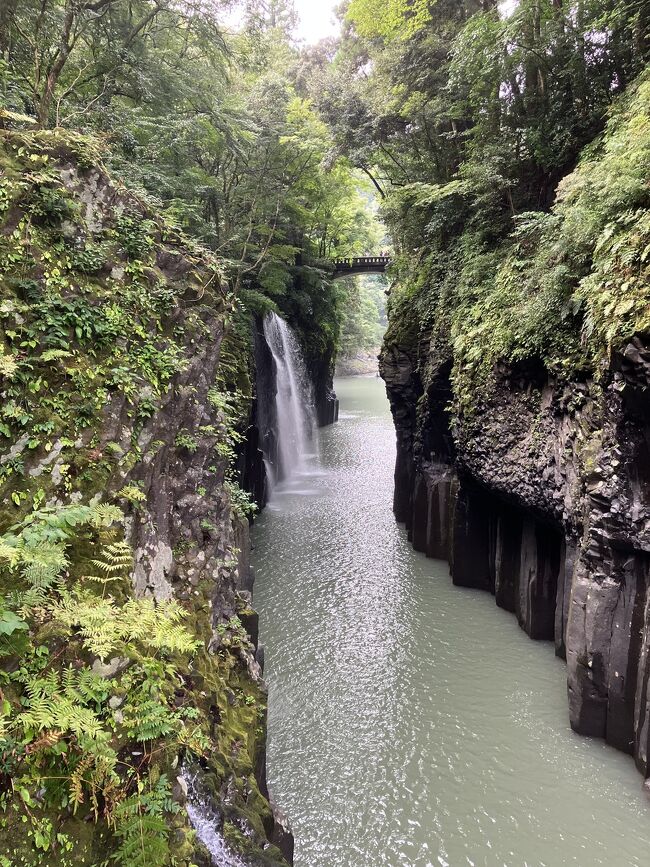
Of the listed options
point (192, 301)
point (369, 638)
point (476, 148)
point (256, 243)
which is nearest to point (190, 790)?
point (192, 301)

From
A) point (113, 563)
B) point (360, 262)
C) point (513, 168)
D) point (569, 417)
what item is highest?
point (360, 262)

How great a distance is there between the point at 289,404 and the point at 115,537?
71.2ft

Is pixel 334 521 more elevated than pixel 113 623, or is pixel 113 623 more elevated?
pixel 113 623

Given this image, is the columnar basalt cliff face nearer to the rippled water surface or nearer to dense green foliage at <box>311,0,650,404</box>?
the rippled water surface

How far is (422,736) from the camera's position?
8.16 m

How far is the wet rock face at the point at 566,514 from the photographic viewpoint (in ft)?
22.3

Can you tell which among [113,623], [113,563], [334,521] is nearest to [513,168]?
[334,521]

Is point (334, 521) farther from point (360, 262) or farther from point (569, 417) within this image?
point (360, 262)

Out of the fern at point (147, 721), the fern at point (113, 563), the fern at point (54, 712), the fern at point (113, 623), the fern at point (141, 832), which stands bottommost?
the fern at point (141, 832)

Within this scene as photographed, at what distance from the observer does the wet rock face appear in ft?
22.3

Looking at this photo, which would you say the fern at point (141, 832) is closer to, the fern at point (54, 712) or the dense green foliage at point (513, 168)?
the fern at point (54, 712)

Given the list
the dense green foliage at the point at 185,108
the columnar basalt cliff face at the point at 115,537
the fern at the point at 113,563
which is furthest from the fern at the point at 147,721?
the dense green foliage at the point at 185,108

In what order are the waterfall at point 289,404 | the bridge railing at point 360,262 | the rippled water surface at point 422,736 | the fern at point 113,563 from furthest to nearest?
the bridge railing at point 360,262, the waterfall at point 289,404, the rippled water surface at point 422,736, the fern at point 113,563

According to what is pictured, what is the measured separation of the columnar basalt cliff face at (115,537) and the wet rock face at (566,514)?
5138 millimetres
